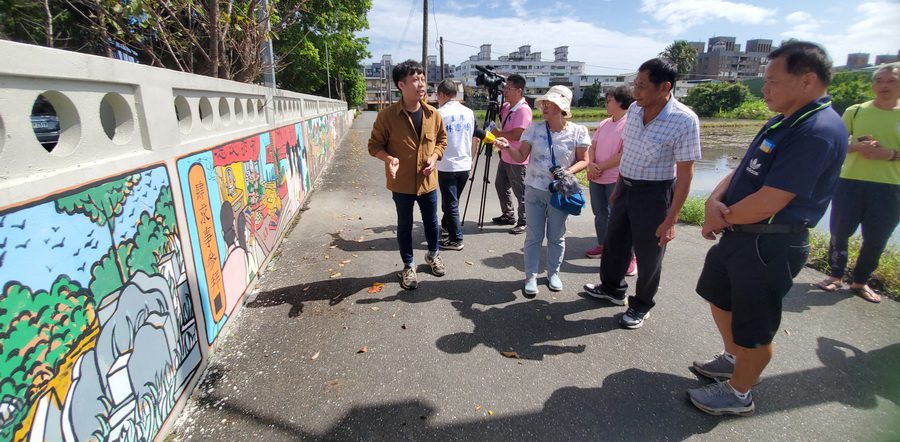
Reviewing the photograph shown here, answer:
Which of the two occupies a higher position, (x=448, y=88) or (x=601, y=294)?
(x=448, y=88)

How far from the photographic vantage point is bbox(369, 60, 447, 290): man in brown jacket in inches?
130

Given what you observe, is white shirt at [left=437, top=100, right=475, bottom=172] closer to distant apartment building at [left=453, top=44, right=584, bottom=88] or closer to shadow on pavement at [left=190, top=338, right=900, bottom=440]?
shadow on pavement at [left=190, top=338, right=900, bottom=440]

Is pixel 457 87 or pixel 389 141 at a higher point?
pixel 457 87

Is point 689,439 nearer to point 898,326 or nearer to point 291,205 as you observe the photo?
point 898,326

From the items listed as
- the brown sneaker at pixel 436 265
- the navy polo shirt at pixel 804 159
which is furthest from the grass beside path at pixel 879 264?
the brown sneaker at pixel 436 265

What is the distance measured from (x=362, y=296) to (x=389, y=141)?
140 cm

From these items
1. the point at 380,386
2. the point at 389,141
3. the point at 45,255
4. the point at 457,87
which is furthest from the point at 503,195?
the point at 45,255

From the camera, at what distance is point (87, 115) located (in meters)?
1.62

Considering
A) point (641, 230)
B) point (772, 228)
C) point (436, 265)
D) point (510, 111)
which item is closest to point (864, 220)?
point (641, 230)

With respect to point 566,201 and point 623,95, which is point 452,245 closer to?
point 566,201

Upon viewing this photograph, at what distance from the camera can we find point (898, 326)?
315 centimetres

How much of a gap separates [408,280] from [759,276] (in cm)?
261

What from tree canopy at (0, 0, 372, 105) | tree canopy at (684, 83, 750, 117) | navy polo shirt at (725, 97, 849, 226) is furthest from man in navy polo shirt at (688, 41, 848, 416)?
tree canopy at (684, 83, 750, 117)

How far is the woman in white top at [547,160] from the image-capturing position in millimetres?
3318
